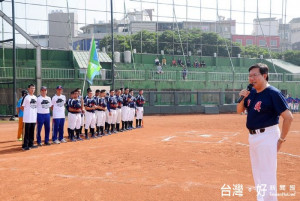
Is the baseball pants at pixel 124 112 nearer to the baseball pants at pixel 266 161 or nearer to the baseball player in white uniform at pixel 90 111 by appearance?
the baseball player in white uniform at pixel 90 111

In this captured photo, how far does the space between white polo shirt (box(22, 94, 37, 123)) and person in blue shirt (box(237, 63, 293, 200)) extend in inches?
339

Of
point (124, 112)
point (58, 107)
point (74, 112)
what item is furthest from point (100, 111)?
point (58, 107)

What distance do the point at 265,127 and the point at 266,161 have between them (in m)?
0.45

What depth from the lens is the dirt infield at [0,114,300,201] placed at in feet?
19.9

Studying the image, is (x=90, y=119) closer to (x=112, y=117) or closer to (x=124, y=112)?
(x=112, y=117)

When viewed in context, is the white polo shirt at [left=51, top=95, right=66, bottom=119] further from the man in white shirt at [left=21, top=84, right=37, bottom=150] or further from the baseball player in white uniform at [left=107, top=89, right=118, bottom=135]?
the baseball player in white uniform at [left=107, top=89, right=118, bottom=135]

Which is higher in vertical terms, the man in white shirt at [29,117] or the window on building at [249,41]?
the window on building at [249,41]

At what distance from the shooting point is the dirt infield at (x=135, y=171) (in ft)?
19.9

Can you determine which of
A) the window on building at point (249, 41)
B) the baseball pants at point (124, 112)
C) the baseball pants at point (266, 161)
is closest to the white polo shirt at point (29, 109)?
the baseball pants at point (124, 112)

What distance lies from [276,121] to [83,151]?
24.5 feet

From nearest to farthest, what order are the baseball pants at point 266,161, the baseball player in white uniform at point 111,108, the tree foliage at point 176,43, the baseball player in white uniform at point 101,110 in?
1. the baseball pants at point 266,161
2. the baseball player in white uniform at point 101,110
3. the baseball player in white uniform at point 111,108
4. the tree foliage at point 176,43

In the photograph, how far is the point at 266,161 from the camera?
14.2 feet

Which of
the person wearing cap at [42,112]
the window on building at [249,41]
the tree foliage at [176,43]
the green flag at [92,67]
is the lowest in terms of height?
the person wearing cap at [42,112]

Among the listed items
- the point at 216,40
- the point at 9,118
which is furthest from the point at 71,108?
the point at 216,40
